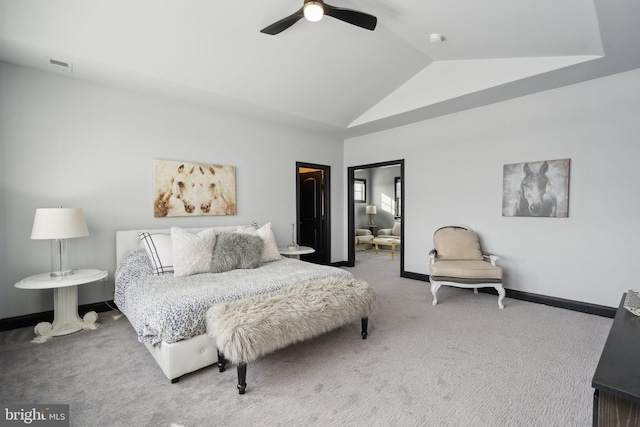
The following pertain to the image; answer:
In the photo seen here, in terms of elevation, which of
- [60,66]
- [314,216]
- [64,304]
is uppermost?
[60,66]

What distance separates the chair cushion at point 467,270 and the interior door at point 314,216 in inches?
102

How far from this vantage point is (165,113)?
3.88 m

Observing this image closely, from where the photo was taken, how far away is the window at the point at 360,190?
9.22 m

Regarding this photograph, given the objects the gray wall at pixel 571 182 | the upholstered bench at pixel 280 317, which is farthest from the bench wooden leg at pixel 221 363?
the gray wall at pixel 571 182

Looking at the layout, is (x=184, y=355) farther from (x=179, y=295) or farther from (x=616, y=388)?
(x=616, y=388)

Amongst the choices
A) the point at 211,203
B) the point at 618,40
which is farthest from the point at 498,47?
the point at 211,203

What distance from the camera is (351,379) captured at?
6.99ft

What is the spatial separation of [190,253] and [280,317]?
147 centimetres

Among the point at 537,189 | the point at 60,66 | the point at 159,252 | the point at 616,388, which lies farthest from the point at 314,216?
the point at 616,388

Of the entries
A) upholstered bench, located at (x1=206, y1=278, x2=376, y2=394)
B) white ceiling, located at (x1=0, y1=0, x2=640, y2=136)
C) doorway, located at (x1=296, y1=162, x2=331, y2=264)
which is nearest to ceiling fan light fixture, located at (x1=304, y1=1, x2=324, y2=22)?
white ceiling, located at (x1=0, y1=0, x2=640, y2=136)

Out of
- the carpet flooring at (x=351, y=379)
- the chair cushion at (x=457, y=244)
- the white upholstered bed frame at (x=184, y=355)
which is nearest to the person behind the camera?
the carpet flooring at (x=351, y=379)

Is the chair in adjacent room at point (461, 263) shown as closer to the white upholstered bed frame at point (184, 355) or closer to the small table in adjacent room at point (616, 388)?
the small table in adjacent room at point (616, 388)

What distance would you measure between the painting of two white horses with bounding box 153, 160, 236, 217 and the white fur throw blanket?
2.18 m

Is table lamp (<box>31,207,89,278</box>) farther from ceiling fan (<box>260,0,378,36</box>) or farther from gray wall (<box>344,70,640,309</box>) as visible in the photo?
gray wall (<box>344,70,640,309</box>)
